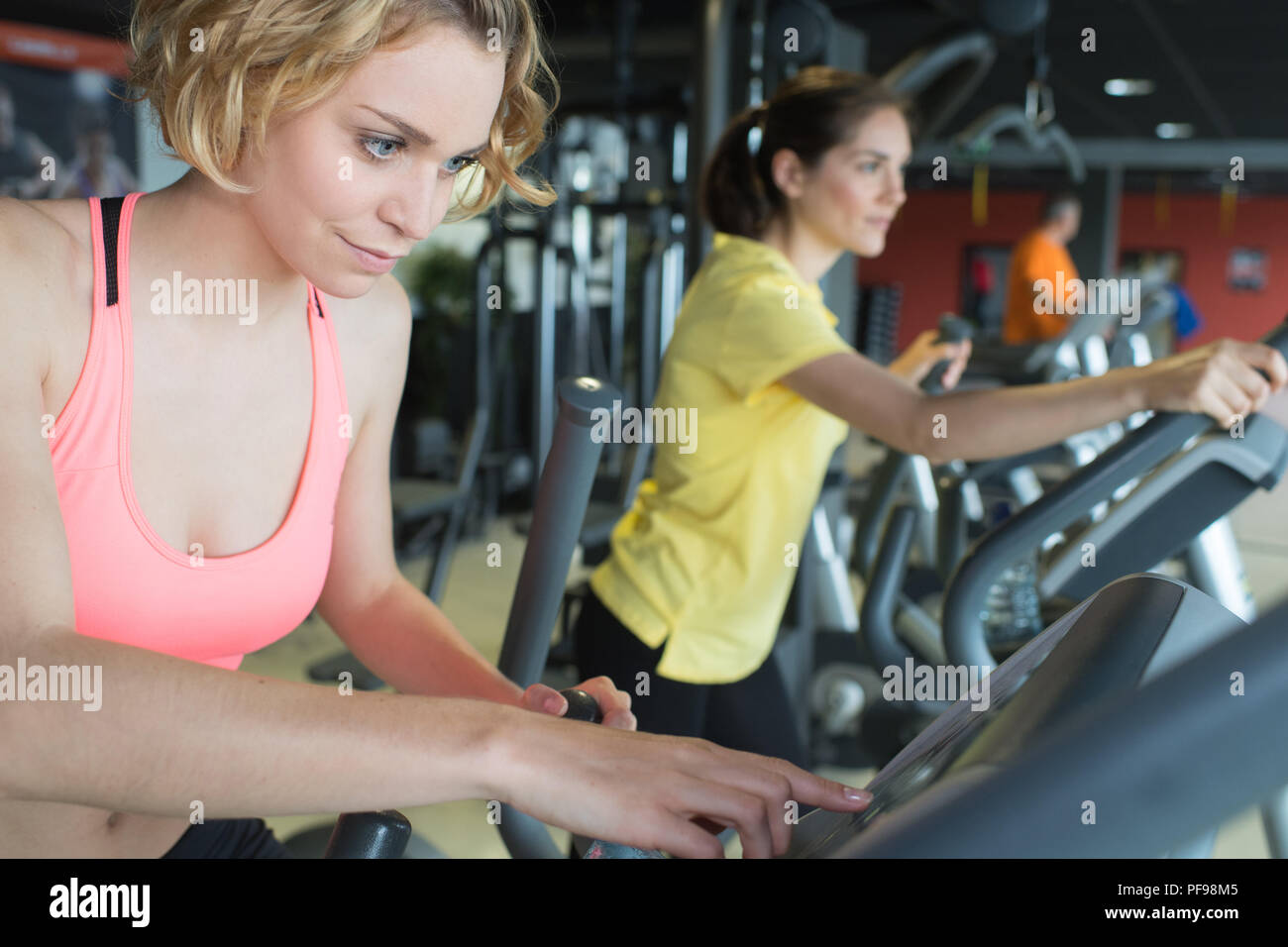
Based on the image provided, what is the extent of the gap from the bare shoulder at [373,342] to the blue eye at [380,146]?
0.27 metres

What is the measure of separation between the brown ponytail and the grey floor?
1.00 metres

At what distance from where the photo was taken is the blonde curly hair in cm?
78

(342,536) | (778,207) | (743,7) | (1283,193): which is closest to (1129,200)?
(1283,193)

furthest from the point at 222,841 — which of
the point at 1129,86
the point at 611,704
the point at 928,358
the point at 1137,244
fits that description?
the point at 1137,244

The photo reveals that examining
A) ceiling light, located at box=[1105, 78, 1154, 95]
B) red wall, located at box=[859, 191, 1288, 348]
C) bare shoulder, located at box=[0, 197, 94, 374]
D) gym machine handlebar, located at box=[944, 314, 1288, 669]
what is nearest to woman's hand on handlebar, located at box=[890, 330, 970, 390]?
gym machine handlebar, located at box=[944, 314, 1288, 669]

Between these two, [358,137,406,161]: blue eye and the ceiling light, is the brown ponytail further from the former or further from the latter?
the ceiling light

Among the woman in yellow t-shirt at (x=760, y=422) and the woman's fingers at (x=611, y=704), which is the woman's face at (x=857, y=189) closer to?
the woman in yellow t-shirt at (x=760, y=422)

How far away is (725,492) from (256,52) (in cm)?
103

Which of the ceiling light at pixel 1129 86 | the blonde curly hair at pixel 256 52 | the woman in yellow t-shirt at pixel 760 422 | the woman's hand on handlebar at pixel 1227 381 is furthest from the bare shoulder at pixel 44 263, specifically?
the ceiling light at pixel 1129 86

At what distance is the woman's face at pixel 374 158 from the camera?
79cm

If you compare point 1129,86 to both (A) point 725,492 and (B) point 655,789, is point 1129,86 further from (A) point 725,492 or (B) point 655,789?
(B) point 655,789

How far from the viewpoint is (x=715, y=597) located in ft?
5.53

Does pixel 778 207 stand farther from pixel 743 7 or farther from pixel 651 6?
pixel 651 6
